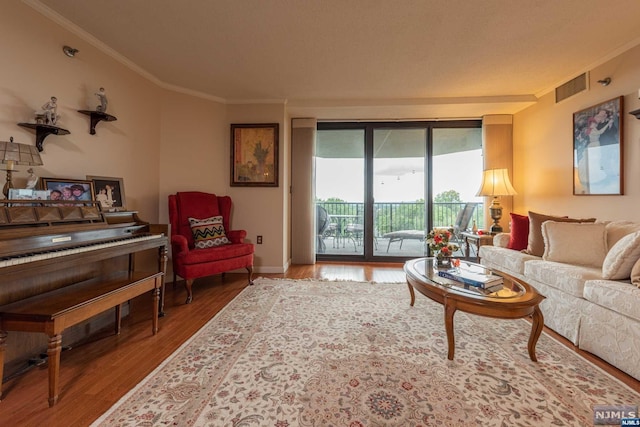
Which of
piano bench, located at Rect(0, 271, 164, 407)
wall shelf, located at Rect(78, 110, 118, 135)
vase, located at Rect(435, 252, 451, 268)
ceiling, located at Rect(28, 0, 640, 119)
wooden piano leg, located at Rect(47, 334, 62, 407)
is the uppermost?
ceiling, located at Rect(28, 0, 640, 119)

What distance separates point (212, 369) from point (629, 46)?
14.3 ft

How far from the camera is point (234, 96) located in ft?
11.8

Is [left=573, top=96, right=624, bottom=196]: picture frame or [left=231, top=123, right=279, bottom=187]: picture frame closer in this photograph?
[left=573, top=96, right=624, bottom=196]: picture frame

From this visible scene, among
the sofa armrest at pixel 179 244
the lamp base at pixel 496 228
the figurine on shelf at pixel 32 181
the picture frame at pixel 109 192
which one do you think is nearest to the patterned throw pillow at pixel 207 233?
the sofa armrest at pixel 179 244

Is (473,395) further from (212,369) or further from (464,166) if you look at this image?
(464,166)

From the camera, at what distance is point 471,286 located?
1.81 metres

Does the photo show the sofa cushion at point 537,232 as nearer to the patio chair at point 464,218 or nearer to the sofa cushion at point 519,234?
the sofa cushion at point 519,234

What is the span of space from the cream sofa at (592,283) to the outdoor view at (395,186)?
1.71 m

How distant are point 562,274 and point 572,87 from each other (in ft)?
7.65

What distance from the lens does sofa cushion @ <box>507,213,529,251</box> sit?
2.84 m

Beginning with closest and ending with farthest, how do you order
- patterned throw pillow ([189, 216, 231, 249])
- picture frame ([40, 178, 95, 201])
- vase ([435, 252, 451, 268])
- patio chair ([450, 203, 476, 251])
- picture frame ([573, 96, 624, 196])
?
picture frame ([40, 178, 95, 201]), vase ([435, 252, 451, 268]), picture frame ([573, 96, 624, 196]), patterned throw pillow ([189, 216, 231, 249]), patio chair ([450, 203, 476, 251])

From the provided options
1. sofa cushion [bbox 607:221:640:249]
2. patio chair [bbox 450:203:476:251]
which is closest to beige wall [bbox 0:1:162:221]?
patio chair [bbox 450:203:476:251]

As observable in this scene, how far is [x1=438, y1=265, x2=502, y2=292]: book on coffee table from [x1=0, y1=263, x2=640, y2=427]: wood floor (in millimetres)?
734

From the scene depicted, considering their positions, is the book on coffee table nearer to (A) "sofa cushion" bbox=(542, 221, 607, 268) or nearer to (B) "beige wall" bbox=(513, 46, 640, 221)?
(A) "sofa cushion" bbox=(542, 221, 607, 268)
